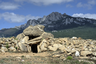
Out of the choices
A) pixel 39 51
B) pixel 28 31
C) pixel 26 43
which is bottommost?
pixel 39 51

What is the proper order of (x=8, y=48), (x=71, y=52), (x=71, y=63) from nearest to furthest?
1. (x=71, y=63)
2. (x=71, y=52)
3. (x=8, y=48)

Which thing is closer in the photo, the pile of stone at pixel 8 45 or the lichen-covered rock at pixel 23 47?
the pile of stone at pixel 8 45

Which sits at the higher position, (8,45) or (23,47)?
(8,45)

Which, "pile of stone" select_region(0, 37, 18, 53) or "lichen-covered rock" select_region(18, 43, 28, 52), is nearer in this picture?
"pile of stone" select_region(0, 37, 18, 53)

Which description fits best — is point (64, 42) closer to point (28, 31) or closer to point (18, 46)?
point (28, 31)

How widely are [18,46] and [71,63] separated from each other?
38.6 feet

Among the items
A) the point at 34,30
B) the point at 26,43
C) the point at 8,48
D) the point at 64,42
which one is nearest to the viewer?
the point at 8,48

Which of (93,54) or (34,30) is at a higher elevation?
(34,30)

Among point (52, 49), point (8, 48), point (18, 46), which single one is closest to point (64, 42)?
point (52, 49)

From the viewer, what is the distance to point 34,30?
69.3ft

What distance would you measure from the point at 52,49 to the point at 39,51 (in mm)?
2268

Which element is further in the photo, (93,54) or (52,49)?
(52,49)

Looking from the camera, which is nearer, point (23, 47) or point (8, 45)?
point (8, 45)

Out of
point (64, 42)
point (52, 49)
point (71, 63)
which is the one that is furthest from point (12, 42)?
point (71, 63)
